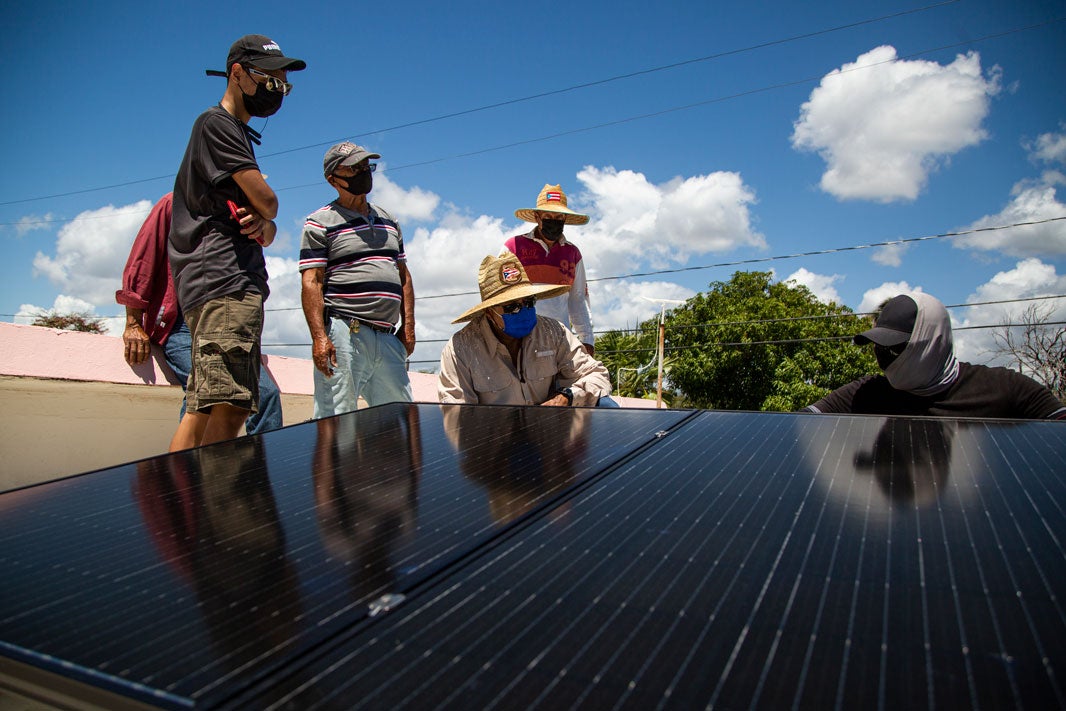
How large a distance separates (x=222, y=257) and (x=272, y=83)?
746 mm

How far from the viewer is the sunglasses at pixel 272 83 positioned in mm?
2730

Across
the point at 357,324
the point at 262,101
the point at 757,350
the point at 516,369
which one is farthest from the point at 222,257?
the point at 757,350

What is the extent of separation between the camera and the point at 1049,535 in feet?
3.23

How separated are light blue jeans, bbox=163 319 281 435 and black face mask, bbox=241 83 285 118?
1.37 m

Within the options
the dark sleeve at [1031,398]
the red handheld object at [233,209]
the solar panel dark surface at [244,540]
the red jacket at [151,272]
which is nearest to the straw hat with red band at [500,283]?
the red handheld object at [233,209]

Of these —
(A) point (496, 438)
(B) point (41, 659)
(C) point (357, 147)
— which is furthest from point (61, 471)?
(B) point (41, 659)

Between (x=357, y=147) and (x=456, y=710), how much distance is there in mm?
3531

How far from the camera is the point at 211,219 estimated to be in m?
2.62

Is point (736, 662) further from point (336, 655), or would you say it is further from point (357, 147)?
point (357, 147)

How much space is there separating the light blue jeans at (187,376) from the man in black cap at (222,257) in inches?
44.8

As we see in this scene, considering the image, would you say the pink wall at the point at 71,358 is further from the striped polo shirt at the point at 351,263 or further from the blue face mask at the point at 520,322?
the blue face mask at the point at 520,322

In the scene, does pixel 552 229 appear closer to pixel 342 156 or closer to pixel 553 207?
pixel 553 207

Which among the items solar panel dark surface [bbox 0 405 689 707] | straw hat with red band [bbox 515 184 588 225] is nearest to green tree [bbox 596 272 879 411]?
straw hat with red band [bbox 515 184 588 225]

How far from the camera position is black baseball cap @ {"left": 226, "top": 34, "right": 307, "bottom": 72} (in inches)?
106
